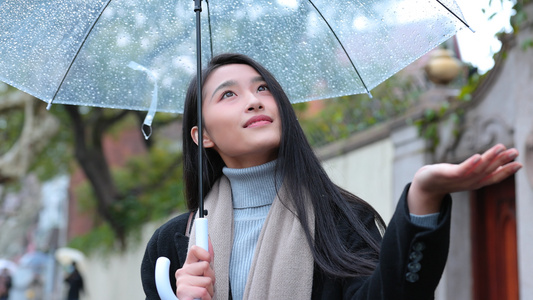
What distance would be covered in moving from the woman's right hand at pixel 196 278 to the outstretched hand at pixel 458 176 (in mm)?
692

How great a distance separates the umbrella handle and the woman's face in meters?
0.34

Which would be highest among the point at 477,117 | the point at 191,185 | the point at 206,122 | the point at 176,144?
the point at 176,144

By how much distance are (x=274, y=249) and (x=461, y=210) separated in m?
4.85

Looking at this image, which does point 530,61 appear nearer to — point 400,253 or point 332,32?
point 332,32

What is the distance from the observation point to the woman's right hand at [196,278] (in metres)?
2.01

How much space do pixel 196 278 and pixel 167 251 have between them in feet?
1.46

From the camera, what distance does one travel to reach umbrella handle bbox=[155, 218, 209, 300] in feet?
6.73

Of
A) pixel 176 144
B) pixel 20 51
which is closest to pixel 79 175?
pixel 176 144

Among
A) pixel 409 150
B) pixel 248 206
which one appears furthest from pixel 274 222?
pixel 409 150

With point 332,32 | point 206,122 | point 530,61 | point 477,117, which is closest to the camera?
point 206,122

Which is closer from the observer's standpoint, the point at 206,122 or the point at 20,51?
the point at 206,122

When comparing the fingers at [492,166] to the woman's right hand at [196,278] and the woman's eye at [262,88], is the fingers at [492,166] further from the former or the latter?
the woman's eye at [262,88]

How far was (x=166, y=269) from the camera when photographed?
6.86ft

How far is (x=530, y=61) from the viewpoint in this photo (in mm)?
5332
